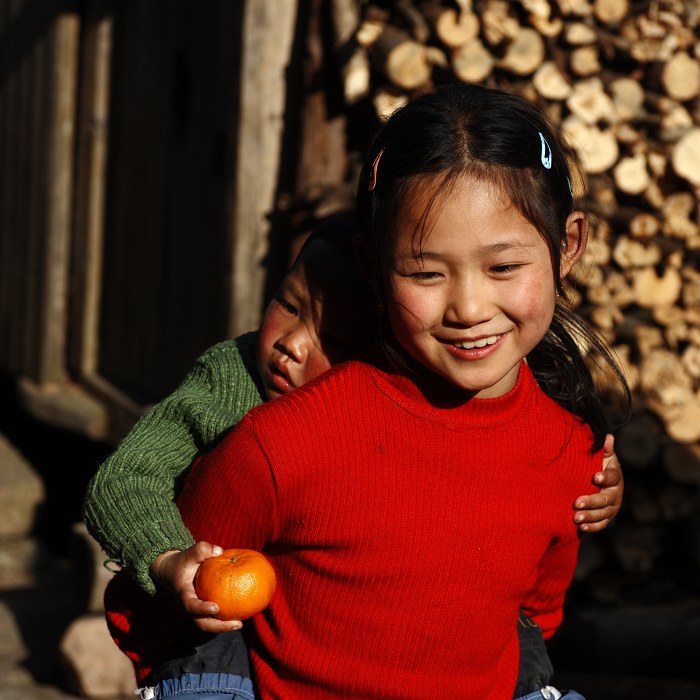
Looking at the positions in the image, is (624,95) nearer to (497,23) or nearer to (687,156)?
(687,156)

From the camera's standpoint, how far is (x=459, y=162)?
174cm

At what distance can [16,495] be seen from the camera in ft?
17.9

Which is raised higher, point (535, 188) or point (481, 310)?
point (535, 188)

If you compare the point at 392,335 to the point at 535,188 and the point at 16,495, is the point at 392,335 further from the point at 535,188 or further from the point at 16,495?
the point at 16,495

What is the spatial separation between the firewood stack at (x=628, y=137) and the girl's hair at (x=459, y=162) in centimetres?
205

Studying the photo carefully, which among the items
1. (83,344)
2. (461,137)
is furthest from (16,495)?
(461,137)

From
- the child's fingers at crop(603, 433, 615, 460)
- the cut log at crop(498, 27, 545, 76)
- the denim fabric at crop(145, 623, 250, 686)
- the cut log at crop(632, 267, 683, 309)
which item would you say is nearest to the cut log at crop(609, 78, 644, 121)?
the cut log at crop(498, 27, 545, 76)

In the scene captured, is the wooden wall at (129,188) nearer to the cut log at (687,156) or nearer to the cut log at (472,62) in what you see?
the cut log at (472,62)

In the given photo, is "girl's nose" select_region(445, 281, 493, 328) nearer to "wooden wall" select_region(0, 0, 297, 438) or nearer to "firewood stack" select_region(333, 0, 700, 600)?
"firewood stack" select_region(333, 0, 700, 600)

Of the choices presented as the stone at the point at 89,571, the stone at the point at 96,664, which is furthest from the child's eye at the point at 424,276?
the stone at the point at 89,571

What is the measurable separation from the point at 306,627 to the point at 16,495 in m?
3.87

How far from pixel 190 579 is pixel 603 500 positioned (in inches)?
31.7

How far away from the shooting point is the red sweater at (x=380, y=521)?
1.82 metres

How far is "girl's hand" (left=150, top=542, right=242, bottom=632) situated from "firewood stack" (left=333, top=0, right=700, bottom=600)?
2.47m
